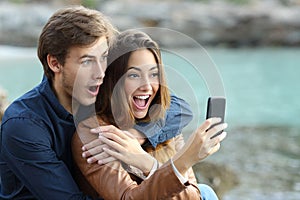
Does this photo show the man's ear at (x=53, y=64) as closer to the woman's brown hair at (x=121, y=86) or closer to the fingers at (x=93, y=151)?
the woman's brown hair at (x=121, y=86)

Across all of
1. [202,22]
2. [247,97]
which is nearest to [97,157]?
[247,97]

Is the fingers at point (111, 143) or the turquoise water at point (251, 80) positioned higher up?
the fingers at point (111, 143)

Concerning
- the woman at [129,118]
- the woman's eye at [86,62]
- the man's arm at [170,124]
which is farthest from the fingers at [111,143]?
the woman's eye at [86,62]

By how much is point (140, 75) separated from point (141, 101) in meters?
0.08

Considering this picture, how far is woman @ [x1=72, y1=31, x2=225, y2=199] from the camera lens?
72.7 inches

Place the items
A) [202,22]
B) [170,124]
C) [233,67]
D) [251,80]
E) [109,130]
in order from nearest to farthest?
[109,130], [170,124], [251,80], [233,67], [202,22]

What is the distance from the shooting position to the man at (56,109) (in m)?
1.91

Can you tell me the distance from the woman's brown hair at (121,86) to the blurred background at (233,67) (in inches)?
3.0

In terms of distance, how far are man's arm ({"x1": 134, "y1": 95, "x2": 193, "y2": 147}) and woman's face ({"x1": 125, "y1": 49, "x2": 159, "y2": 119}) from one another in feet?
0.36

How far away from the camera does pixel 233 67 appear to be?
1132cm

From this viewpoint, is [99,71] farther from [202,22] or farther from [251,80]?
[202,22]

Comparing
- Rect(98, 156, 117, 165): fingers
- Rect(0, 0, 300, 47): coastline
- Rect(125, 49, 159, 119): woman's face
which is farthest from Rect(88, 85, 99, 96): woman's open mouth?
Rect(0, 0, 300, 47): coastline

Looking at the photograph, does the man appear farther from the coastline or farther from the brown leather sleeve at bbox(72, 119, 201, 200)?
the coastline

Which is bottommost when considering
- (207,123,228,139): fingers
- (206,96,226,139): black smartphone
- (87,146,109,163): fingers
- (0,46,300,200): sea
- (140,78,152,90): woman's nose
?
(0,46,300,200): sea
